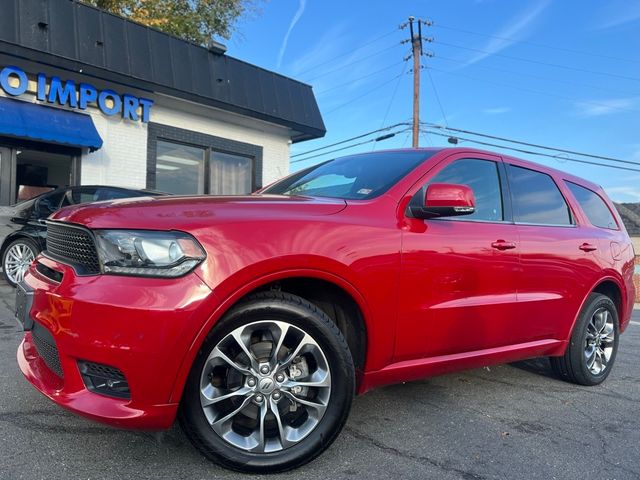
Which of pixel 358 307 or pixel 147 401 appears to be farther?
pixel 358 307

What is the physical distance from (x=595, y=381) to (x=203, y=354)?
11.4 ft

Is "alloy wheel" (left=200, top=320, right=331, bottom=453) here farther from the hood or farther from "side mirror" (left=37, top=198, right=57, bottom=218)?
"side mirror" (left=37, top=198, right=57, bottom=218)

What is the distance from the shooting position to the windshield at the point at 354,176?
3133 mm

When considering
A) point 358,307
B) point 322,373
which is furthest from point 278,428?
point 358,307

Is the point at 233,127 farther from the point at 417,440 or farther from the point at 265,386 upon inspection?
the point at 265,386

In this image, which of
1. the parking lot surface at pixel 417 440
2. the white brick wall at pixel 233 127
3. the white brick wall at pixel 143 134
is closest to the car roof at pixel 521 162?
the parking lot surface at pixel 417 440

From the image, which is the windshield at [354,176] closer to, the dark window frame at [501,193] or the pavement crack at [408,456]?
the dark window frame at [501,193]

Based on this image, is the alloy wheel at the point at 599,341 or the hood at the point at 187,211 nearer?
A: the hood at the point at 187,211

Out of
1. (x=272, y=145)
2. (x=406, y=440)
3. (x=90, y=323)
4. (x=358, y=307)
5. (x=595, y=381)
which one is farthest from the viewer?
(x=272, y=145)

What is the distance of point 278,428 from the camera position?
2.42m

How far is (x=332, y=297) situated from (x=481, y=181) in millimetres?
1560

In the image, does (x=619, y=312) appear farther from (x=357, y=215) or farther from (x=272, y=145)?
(x=272, y=145)

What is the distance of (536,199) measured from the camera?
3.94 meters

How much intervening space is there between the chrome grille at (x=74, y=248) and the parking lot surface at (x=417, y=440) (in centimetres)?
93
